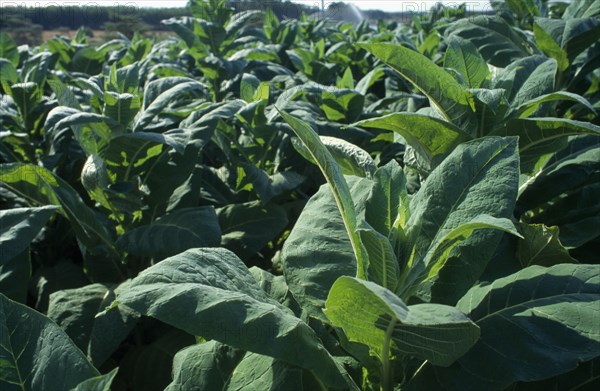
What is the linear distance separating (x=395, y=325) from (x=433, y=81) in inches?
28.8

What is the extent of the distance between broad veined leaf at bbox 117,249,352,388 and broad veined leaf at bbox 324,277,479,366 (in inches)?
3.4

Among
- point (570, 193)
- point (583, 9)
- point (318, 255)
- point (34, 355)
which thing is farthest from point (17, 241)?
point (583, 9)

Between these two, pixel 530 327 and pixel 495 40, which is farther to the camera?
pixel 495 40

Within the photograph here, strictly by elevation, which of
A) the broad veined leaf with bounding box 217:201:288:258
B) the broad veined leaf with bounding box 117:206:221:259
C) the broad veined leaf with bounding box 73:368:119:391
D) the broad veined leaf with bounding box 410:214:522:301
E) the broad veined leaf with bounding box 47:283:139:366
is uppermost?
the broad veined leaf with bounding box 410:214:522:301

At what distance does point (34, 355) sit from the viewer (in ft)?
3.64

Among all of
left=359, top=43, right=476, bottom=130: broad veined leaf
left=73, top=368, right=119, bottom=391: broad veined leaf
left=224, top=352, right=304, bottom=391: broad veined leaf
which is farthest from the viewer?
left=359, top=43, right=476, bottom=130: broad veined leaf

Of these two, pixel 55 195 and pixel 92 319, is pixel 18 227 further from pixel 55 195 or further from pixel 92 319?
pixel 92 319

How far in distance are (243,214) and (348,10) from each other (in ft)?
23.3

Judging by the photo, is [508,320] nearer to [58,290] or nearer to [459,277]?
[459,277]

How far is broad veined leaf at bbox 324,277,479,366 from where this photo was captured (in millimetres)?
1043

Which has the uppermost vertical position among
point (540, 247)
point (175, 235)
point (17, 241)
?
point (540, 247)

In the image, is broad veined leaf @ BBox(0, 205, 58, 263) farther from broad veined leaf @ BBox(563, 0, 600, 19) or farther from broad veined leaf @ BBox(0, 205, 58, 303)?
broad veined leaf @ BBox(563, 0, 600, 19)

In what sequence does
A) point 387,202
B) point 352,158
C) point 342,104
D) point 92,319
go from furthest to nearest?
1. point 342,104
2. point 92,319
3. point 352,158
4. point 387,202

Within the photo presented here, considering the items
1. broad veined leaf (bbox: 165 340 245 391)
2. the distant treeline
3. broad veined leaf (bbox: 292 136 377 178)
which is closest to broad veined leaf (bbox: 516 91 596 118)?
broad veined leaf (bbox: 292 136 377 178)
